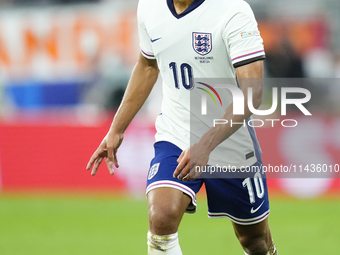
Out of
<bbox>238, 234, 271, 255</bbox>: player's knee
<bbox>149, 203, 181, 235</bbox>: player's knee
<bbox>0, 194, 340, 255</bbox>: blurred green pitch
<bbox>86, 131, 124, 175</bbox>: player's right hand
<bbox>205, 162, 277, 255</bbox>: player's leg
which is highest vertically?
<bbox>86, 131, 124, 175</bbox>: player's right hand

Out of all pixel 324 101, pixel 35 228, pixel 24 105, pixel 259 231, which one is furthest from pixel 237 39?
pixel 24 105

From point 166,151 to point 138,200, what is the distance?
470 cm

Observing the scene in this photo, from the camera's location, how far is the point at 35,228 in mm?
6832

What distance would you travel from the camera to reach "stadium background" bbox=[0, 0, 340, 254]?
6.53 m

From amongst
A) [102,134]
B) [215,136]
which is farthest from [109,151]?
[102,134]

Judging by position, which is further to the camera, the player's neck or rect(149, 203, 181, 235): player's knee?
the player's neck

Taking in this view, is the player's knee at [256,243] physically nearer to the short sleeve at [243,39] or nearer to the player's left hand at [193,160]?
the player's left hand at [193,160]

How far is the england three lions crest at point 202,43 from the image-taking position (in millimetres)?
3320

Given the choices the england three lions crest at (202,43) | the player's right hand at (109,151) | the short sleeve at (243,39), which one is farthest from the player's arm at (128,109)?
the short sleeve at (243,39)

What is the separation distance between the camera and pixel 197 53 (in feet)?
11.1

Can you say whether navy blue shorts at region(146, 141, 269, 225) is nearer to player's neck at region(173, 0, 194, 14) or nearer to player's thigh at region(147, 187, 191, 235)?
player's thigh at region(147, 187, 191, 235)

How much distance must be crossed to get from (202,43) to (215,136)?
25.7 inches

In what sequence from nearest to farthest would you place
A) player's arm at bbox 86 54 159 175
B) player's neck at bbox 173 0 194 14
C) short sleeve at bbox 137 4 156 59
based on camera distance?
player's neck at bbox 173 0 194 14, short sleeve at bbox 137 4 156 59, player's arm at bbox 86 54 159 175

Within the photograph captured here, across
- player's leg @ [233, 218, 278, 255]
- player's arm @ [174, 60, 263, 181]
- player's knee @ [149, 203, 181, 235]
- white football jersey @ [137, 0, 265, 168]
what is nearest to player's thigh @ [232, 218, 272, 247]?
player's leg @ [233, 218, 278, 255]
